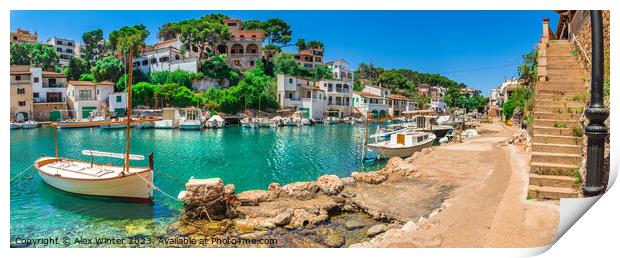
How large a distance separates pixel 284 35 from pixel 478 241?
46.4 meters

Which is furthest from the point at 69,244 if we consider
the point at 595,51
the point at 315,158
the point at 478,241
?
the point at 315,158

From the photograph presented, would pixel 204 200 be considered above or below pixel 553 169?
below

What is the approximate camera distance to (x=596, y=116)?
325 centimetres

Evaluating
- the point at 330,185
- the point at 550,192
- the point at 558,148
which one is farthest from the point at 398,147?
the point at 550,192

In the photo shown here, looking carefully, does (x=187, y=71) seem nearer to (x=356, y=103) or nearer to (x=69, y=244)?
(x=356, y=103)

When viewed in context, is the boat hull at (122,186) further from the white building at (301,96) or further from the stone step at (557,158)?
the white building at (301,96)

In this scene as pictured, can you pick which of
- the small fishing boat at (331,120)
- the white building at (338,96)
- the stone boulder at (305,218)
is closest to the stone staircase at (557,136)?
the stone boulder at (305,218)

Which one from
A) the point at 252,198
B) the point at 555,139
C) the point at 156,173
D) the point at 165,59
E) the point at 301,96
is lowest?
the point at 156,173

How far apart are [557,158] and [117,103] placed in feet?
91.4

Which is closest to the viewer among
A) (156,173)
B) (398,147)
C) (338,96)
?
(156,173)

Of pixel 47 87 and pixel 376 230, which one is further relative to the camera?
pixel 47 87

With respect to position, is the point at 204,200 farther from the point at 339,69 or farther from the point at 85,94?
the point at 339,69

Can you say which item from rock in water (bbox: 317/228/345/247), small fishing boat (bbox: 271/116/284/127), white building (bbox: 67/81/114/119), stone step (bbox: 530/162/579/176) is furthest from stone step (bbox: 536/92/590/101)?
small fishing boat (bbox: 271/116/284/127)

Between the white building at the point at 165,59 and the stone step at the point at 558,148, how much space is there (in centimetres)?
3423
